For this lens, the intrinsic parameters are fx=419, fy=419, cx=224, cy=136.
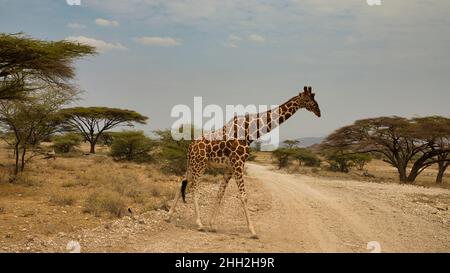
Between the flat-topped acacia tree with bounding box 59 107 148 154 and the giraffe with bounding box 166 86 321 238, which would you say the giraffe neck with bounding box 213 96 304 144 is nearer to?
the giraffe with bounding box 166 86 321 238

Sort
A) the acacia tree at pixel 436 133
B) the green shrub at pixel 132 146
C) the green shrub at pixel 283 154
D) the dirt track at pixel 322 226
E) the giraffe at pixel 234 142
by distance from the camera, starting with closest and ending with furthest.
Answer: the dirt track at pixel 322 226 < the giraffe at pixel 234 142 < the acacia tree at pixel 436 133 < the green shrub at pixel 132 146 < the green shrub at pixel 283 154

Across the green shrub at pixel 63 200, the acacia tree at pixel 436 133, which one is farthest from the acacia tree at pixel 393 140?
the green shrub at pixel 63 200

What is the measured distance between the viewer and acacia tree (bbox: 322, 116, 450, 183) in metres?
22.4

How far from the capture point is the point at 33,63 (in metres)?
12.4

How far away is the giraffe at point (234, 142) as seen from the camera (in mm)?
7637

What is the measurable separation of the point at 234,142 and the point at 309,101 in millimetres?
1673

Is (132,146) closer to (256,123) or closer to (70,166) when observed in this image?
(70,166)

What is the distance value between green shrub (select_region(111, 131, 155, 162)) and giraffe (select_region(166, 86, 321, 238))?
21835mm

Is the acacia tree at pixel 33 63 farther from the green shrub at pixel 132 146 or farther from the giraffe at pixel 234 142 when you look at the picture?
the green shrub at pixel 132 146

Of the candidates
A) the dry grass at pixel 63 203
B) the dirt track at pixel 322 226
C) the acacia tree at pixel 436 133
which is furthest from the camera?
the acacia tree at pixel 436 133

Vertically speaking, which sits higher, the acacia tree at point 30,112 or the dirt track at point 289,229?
the acacia tree at point 30,112

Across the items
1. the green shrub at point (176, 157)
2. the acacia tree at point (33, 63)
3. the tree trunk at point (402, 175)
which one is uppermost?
the acacia tree at point (33, 63)

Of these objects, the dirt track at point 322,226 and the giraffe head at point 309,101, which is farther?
the giraffe head at point 309,101

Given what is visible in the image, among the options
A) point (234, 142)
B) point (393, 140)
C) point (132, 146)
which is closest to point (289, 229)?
point (234, 142)
